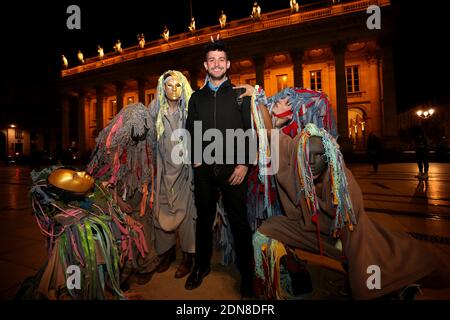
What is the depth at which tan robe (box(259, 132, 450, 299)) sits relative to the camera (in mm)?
1669

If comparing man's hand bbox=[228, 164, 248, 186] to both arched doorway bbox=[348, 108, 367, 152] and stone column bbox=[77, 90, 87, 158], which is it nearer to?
arched doorway bbox=[348, 108, 367, 152]

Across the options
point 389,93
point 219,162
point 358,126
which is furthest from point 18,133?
point 389,93

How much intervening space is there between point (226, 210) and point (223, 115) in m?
0.88

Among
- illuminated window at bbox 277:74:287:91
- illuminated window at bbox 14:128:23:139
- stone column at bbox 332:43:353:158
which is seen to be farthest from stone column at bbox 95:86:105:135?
stone column at bbox 332:43:353:158

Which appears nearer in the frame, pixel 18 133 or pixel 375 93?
pixel 375 93

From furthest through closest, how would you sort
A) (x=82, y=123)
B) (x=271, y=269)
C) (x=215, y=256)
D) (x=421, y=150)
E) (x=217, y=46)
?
(x=82, y=123) < (x=421, y=150) < (x=215, y=256) < (x=217, y=46) < (x=271, y=269)

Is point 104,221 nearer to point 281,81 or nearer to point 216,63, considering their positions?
point 216,63

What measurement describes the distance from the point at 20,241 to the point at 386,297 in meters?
4.48

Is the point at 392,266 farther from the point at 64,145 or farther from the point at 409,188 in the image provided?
the point at 64,145

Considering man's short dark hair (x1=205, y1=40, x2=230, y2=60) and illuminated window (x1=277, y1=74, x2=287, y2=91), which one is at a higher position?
illuminated window (x1=277, y1=74, x2=287, y2=91)

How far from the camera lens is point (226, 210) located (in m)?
2.24

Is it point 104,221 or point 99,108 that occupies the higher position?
point 99,108

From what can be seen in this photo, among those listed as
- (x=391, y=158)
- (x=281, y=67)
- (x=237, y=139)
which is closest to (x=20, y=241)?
(x=237, y=139)

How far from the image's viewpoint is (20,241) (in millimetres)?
3480
